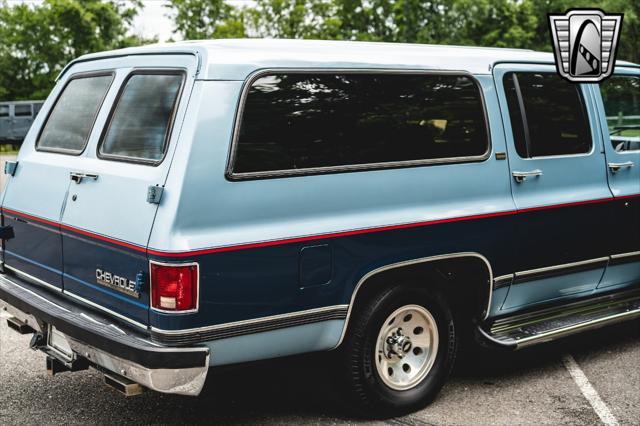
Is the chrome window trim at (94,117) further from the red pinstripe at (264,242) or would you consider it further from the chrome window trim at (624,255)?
the chrome window trim at (624,255)

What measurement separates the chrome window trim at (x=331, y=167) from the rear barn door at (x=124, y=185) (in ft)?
0.91

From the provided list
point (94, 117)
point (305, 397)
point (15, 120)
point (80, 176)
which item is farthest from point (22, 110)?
point (305, 397)

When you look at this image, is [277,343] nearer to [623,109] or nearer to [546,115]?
[546,115]

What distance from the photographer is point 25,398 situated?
5.01 meters

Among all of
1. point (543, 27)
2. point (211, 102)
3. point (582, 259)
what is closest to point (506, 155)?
point (582, 259)

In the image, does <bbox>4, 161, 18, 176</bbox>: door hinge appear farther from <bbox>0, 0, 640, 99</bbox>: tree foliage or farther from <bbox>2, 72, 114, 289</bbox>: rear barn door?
<bbox>0, 0, 640, 99</bbox>: tree foliage

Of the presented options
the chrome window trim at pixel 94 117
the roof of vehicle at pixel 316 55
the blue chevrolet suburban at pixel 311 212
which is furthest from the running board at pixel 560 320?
the chrome window trim at pixel 94 117

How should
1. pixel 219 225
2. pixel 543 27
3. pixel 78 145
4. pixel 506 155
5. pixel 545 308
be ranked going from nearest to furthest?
1. pixel 219 225
2. pixel 78 145
3. pixel 506 155
4. pixel 545 308
5. pixel 543 27

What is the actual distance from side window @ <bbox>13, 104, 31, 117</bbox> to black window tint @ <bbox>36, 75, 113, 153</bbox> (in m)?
30.1

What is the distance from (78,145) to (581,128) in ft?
11.0

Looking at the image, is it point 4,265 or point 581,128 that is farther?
point 581,128

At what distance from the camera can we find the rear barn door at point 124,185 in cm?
396

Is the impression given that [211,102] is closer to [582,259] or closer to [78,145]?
[78,145]

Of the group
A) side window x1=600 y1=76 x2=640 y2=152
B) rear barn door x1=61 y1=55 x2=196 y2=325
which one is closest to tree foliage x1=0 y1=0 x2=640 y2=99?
side window x1=600 y1=76 x2=640 y2=152
